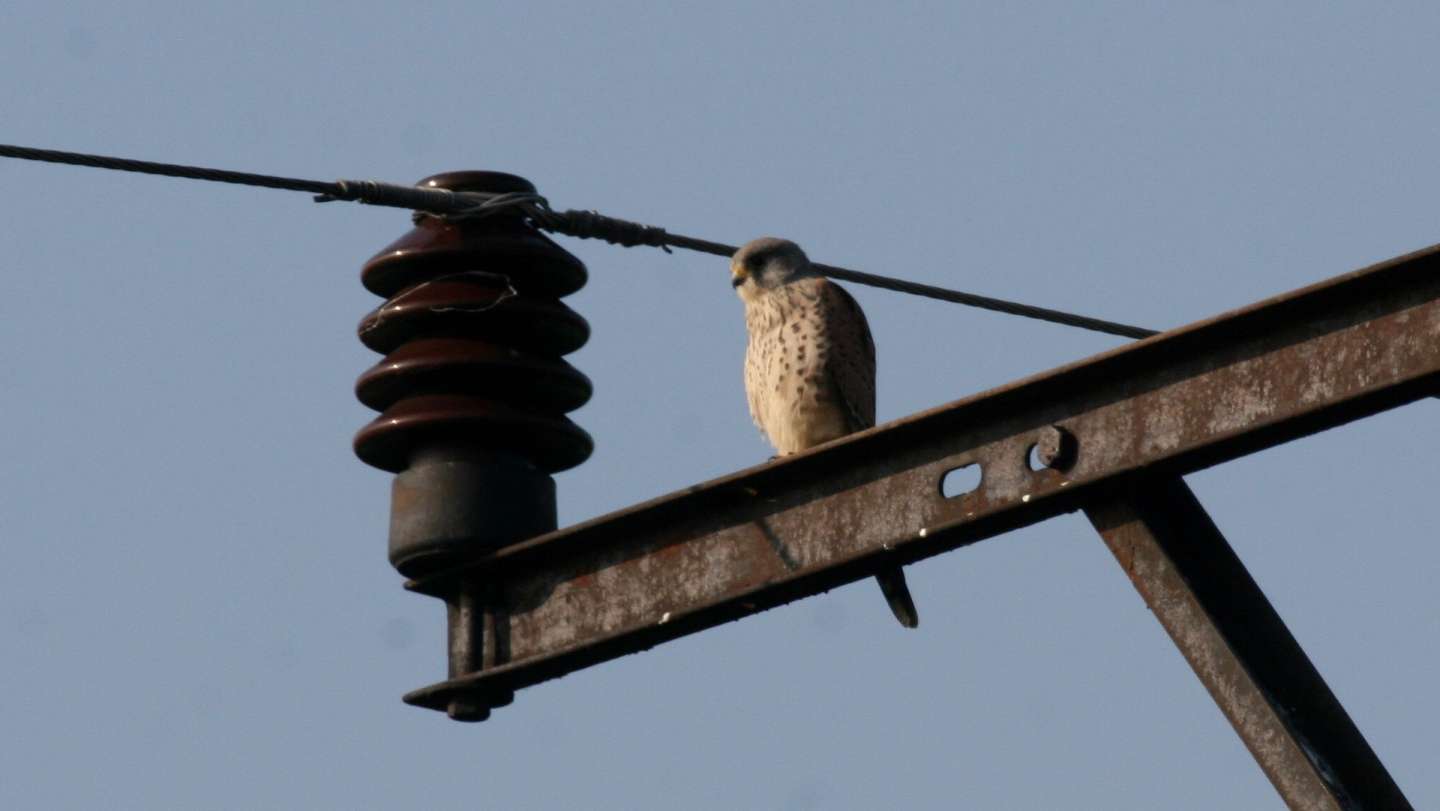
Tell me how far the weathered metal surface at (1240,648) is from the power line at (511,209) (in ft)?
5.94

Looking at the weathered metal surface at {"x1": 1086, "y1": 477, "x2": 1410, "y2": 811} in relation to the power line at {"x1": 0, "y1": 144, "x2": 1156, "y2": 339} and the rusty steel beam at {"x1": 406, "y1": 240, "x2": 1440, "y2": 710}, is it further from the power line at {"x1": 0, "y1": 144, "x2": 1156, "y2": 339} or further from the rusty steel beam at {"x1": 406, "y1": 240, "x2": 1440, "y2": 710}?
the power line at {"x1": 0, "y1": 144, "x2": 1156, "y2": 339}

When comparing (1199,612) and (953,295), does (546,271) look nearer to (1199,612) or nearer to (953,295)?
(953,295)

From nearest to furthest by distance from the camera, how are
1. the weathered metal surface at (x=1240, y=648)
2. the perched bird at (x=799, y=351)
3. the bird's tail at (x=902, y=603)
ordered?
the weathered metal surface at (x=1240, y=648), the bird's tail at (x=902, y=603), the perched bird at (x=799, y=351)

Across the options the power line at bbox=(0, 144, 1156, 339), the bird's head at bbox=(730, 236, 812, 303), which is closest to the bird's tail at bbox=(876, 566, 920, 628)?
the power line at bbox=(0, 144, 1156, 339)

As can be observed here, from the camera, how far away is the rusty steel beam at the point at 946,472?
5.31m

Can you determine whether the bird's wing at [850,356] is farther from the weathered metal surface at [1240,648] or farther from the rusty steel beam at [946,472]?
the weathered metal surface at [1240,648]

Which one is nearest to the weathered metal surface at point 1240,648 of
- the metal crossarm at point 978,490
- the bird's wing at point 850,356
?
the metal crossarm at point 978,490

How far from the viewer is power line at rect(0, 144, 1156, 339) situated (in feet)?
20.1

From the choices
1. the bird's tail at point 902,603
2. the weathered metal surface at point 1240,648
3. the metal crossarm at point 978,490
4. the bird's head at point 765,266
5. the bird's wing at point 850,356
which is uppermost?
the bird's head at point 765,266

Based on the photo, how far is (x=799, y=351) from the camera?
30.8 feet

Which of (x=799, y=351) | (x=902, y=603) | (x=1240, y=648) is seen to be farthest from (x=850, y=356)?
(x=1240, y=648)

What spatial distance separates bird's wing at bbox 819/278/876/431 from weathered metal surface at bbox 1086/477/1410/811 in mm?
3779

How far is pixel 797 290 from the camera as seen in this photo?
9633mm

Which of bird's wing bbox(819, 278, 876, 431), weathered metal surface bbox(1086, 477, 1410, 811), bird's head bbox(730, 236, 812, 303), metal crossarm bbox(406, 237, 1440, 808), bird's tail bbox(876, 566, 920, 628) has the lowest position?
weathered metal surface bbox(1086, 477, 1410, 811)
